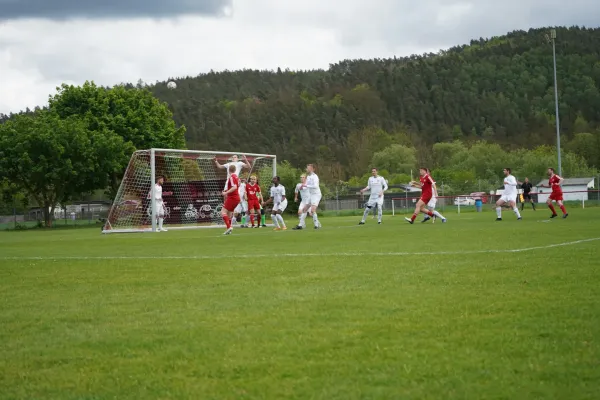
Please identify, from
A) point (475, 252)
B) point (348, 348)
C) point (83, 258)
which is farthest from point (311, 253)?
point (348, 348)

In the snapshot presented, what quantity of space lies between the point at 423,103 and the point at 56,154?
4226 inches

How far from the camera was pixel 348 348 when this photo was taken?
19.2 feet

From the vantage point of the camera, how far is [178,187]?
4097cm

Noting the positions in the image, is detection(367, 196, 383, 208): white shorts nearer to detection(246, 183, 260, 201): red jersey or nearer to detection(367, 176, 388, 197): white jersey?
detection(367, 176, 388, 197): white jersey

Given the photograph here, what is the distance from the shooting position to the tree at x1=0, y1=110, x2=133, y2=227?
178 ft

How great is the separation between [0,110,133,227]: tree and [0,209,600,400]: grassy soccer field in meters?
43.9

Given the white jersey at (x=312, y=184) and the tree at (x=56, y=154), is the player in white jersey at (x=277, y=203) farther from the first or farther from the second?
the tree at (x=56, y=154)

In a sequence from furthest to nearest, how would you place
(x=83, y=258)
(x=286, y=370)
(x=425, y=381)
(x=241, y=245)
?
(x=241, y=245) < (x=83, y=258) < (x=286, y=370) < (x=425, y=381)

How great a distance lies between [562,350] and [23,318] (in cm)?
520

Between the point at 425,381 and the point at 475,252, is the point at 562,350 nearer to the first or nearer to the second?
the point at 425,381

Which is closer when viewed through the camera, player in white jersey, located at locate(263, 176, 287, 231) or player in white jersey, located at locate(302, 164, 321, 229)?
player in white jersey, located at locate(302, 164, 321, 229)

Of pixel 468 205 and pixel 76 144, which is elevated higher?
pixel 76 144

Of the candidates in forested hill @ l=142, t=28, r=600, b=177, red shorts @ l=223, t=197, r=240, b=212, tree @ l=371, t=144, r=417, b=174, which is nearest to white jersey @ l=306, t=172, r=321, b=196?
red shorts @ l=223, t=197, r=240, b=212

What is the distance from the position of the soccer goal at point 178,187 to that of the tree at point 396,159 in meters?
84.3
